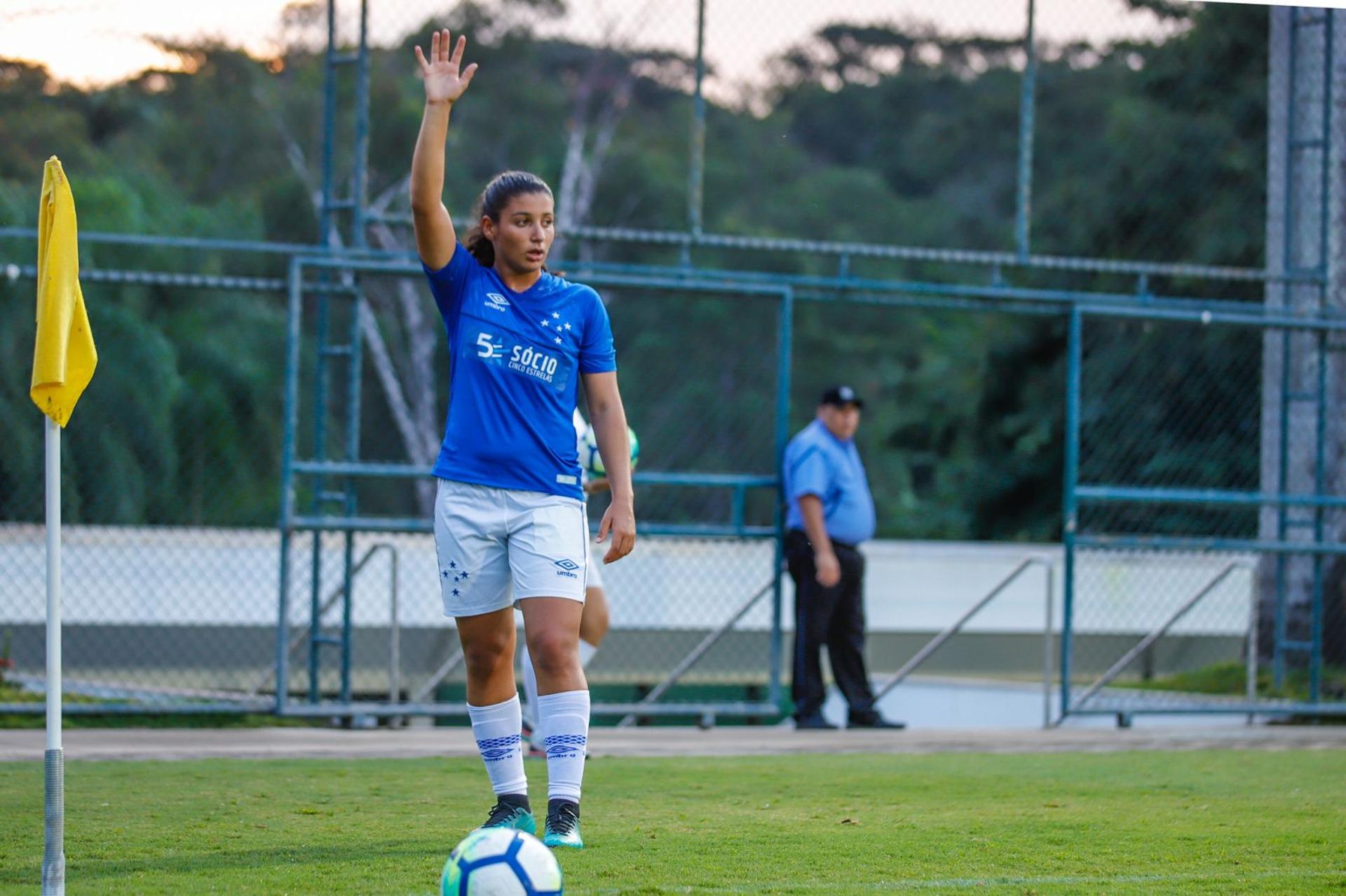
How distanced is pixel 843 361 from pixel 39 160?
13.8m

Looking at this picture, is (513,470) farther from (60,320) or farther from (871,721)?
(871,721)

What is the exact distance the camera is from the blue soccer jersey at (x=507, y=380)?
4.78m

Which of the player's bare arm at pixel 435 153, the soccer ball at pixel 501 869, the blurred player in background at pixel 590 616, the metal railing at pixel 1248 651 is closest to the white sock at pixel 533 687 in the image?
the blurred player in background at pixel 590 616

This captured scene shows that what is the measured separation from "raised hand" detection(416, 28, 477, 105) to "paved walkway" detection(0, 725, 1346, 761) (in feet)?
12.0

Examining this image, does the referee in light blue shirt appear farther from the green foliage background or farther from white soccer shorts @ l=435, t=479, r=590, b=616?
white soccer shorts @ l=435, t=479, r=590, b=616

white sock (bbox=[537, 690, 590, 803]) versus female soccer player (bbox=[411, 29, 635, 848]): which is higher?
female soccer player (bbox=[411, 29, 635, 848])

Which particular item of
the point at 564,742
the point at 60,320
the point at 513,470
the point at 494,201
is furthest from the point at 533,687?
the point at 60,320

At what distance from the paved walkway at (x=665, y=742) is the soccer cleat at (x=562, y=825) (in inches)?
114

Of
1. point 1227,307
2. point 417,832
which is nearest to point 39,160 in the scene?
point 1227,307

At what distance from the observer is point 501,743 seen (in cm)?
488

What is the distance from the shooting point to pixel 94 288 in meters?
20.5

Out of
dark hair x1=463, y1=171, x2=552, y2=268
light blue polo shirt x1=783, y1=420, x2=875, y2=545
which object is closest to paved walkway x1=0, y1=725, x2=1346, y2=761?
light blue polo shirt x1=783, y1=420, x2=875, y2=545

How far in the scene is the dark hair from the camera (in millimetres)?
4867

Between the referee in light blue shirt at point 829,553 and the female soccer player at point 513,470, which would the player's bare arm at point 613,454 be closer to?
the female soccer player at point 513,470
